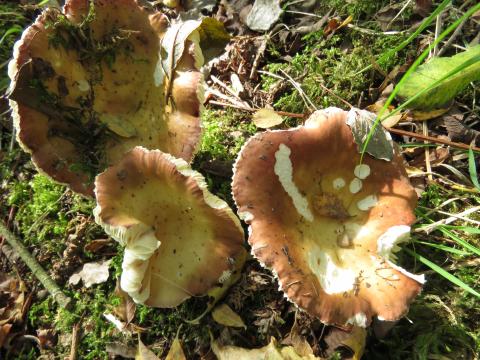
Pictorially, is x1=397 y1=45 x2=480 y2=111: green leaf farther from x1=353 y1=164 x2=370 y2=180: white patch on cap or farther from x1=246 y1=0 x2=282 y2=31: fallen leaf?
x1=246 y1=0 x2=282 y2=31: fallen leaf

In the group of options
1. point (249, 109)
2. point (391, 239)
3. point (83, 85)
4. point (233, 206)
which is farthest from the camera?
point (249, 109)

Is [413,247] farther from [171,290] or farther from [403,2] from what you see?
[403,2]

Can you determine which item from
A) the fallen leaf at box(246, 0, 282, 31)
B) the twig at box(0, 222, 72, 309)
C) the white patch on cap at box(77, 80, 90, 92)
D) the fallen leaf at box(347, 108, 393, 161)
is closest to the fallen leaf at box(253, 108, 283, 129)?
the fallen leaf at box(347, 108, 393, 161)

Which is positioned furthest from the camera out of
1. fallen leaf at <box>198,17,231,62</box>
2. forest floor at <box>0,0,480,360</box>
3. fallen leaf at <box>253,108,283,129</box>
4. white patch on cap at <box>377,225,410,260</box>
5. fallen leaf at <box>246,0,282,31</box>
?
fallen leaf at <box>246,0,282,31</box>

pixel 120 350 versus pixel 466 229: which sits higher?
pixel 466 229

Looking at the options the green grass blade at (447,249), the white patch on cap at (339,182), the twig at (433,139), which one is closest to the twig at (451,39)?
the twig at (433,139)

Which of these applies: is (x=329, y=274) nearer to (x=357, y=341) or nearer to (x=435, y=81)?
(x=357, y=341)

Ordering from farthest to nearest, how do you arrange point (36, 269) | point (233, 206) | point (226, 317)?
point (36, 269) < point (233, 206) < point (226, 317)

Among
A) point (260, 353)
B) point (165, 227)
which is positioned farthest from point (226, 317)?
point (165, 227)
